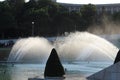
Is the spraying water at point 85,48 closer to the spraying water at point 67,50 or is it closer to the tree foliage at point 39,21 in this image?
the spraying water at point 67,50

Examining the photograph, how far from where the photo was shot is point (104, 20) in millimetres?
99750

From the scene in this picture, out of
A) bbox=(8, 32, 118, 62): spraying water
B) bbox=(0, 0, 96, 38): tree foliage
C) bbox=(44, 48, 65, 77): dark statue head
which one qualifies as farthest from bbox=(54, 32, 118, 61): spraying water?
bbox=(0, 0, 96, 38): tree foliage

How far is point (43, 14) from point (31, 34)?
4.90 m

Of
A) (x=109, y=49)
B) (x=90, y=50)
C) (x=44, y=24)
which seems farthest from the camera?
(x=44, y=24)

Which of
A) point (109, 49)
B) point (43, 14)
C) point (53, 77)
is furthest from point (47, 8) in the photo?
point (53, 77)

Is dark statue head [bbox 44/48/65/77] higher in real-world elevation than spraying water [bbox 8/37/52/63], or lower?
higher

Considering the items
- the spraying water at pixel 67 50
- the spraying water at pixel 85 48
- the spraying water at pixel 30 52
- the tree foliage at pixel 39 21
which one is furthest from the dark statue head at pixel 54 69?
the tree foliage at pixel 39 21

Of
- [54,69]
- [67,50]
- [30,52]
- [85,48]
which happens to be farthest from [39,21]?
[54,69]

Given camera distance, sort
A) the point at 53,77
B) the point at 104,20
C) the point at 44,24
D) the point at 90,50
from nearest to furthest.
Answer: the point at 53,77, the point at 90,50, the point at 44,24, the point at 104,20

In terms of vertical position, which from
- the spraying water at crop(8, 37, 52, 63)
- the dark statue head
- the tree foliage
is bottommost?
the tree foliage

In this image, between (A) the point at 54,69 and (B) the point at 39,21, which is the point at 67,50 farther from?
(B) the point at 39,21

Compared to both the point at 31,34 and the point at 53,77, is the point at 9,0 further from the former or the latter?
the point at 53,77

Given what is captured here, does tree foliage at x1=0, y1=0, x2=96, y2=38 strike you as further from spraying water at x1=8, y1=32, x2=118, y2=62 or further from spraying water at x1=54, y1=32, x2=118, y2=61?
spraying water at x1=54, y1=32, x2=118, y2=61

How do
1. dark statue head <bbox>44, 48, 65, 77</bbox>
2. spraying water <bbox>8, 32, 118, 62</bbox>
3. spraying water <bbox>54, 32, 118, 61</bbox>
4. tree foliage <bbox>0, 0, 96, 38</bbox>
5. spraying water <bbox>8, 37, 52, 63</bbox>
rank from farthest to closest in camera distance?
1. tree foliage <bbox>0, 0, 96, 38</bbox>
2. spraying water <bbox>8, 37, 52, 63</bbox>
3. spraying water <bbox>8, 32, 118, 62</bbox>
4. spraying water <bbox>54, 32, 118, 61</bbox>
5. dark statue head <bbox>44, 48, 65, 77</bbox>
